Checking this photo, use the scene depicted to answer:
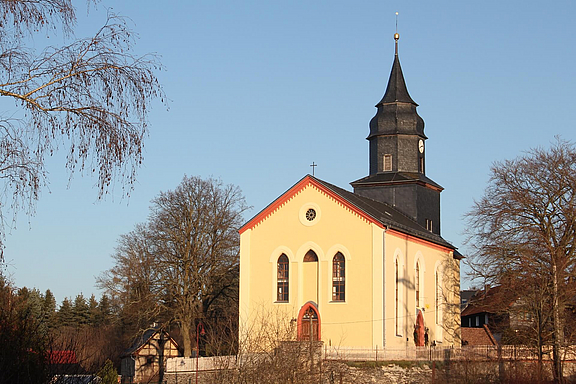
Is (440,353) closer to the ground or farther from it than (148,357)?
farther from it

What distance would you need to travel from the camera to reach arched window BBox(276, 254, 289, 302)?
116ft

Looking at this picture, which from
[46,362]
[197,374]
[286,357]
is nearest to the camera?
[46,362]

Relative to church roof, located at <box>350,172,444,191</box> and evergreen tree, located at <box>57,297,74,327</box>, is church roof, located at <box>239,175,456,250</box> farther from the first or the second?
evergreen tree, located at <box>57,297,74,327</box>

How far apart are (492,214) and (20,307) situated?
29.8 metres

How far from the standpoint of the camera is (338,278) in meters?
34.3

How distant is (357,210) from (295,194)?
3288 millimetres

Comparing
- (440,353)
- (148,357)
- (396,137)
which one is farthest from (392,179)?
(148,357)

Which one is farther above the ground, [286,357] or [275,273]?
[275,273]

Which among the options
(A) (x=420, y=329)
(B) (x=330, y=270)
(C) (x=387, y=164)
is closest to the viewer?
(B) (x=330, y=270)

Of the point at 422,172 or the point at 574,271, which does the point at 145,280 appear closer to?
the point at 422,172

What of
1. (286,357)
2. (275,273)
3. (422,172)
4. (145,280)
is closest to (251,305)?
(275,273)

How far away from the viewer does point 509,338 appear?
37.4 m

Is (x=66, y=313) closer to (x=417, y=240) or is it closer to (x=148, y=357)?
(x=148, y=357)

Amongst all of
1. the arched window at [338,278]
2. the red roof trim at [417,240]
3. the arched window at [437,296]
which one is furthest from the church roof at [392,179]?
the arched window at [338,278]
